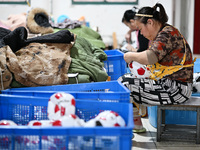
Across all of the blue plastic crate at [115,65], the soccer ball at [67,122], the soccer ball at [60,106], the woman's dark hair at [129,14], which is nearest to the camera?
the soccer ball at [67,122]

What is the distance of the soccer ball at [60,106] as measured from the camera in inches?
61.4

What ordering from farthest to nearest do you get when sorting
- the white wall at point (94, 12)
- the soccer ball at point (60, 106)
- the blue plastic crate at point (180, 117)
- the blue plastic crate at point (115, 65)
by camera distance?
the white wall at point (94, 12) → the blue plastic crate at point (115, 65) → the blue plastic crate at point (180, 117) → the soccer ball at point (60, 106)

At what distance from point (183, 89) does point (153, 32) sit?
562 mm

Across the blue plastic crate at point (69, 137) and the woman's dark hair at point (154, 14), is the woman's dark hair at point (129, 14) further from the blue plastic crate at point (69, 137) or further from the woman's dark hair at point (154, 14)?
the blue plastic crate at point (69, 137)

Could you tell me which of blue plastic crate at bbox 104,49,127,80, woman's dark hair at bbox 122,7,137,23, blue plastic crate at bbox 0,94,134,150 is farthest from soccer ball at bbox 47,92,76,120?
woman's dark hair at bbox 122,7,137,23

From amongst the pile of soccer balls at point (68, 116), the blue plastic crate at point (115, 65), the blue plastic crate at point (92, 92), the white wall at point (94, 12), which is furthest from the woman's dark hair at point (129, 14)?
the white wall at point (94, 12)

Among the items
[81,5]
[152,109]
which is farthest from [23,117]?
[81,5]

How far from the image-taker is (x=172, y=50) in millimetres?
2348

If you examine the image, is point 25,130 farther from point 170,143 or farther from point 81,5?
point 81,5

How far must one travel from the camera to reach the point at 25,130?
1.21m

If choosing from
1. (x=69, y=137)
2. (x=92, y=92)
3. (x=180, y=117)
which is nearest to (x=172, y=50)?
(x=180, y=117)

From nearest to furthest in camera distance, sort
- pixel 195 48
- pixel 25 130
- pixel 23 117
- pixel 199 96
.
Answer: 1. pixel 25 130
2. pixel 23 117
3. pixel 199 96
4. pixel 195 48

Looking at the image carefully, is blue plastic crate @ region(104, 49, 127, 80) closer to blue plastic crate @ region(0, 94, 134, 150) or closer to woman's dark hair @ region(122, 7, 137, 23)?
woman's dark hair @ region(122, 7, 137, 23)

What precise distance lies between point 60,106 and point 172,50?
121 cm
